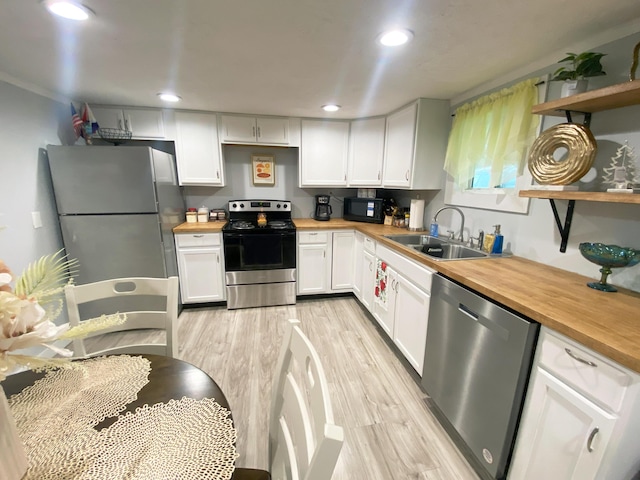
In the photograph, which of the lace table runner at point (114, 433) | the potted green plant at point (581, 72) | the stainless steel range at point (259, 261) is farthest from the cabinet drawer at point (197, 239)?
the potted green plant at point (581, 72)

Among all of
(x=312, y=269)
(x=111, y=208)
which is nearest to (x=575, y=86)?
(x=312, y=269)

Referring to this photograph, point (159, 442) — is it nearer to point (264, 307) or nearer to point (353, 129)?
point (264, 307)

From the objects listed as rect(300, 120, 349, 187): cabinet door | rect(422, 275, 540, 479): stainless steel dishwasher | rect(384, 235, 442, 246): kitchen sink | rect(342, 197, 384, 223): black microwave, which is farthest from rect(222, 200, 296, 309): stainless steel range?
rect(422, 275, 540, 479): stainless steel dishwasher

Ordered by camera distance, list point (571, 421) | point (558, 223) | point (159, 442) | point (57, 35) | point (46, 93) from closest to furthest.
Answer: point (159, 442) < point (571, 421) < point (57, 35) < point (558, 223) < point (46, 93)

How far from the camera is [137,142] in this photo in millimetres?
2949

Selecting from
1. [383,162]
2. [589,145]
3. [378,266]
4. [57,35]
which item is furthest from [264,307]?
[589,145]

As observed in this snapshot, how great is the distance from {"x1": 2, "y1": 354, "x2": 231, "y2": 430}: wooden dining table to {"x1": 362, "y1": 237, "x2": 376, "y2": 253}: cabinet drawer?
1974mm

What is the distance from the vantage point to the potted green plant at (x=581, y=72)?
127 centimetres

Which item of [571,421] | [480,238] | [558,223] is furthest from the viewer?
[480,238]

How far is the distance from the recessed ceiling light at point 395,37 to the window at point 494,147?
3.00ft

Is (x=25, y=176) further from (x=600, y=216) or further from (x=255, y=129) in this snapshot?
(x=600, y=216)

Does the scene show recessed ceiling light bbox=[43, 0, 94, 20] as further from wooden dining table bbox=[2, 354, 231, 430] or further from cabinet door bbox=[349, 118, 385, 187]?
cabinet door bbox=[349, 118, 385, 187]

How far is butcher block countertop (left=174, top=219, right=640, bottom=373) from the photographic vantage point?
0.88 metres

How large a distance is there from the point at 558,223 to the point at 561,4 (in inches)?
41.5
